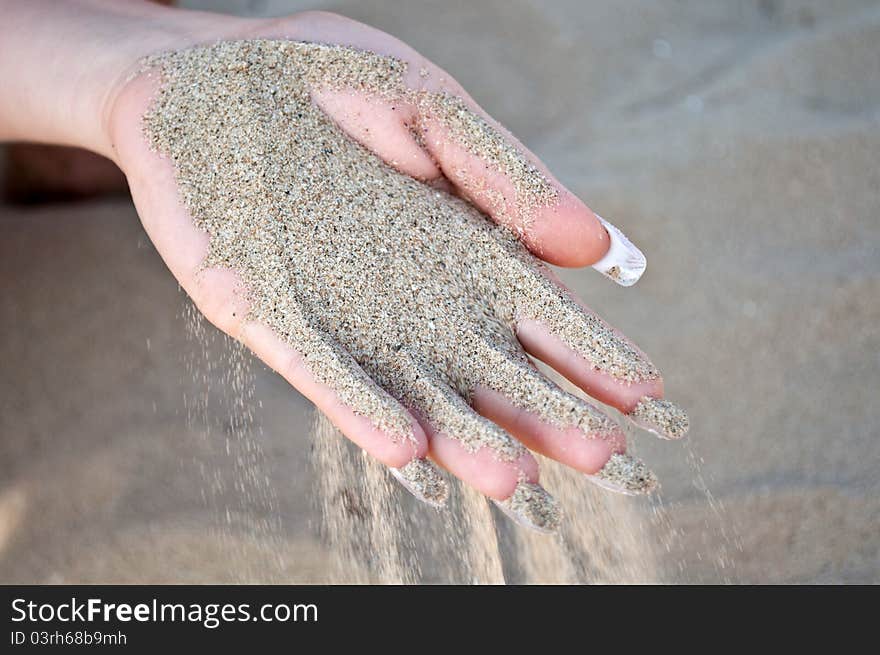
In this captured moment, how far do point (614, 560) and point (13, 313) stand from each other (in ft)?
4.01

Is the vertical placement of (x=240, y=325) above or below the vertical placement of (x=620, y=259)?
below

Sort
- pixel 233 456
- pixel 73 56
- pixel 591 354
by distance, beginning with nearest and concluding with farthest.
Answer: pixel 591 354
pixel 233 456
pixel 73 56

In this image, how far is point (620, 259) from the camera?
1358 millimetres

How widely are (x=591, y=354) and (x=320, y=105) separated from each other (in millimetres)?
612

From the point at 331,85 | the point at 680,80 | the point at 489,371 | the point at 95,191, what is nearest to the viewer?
the point at 489,371

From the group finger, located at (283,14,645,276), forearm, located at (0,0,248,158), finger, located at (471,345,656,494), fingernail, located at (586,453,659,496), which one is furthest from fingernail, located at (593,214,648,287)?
forearm, located at (0,0,248,158)

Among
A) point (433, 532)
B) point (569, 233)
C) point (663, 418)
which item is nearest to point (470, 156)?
point (569, 233)

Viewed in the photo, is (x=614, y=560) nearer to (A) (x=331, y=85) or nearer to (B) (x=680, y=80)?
(A) (x=331, y=85)

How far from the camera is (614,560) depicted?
1.51 metres

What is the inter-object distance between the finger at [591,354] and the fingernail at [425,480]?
267mm

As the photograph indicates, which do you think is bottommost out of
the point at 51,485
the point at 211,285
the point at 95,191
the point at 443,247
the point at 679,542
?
the point at 51,485

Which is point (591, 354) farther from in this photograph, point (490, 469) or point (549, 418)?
point (490, 469)
